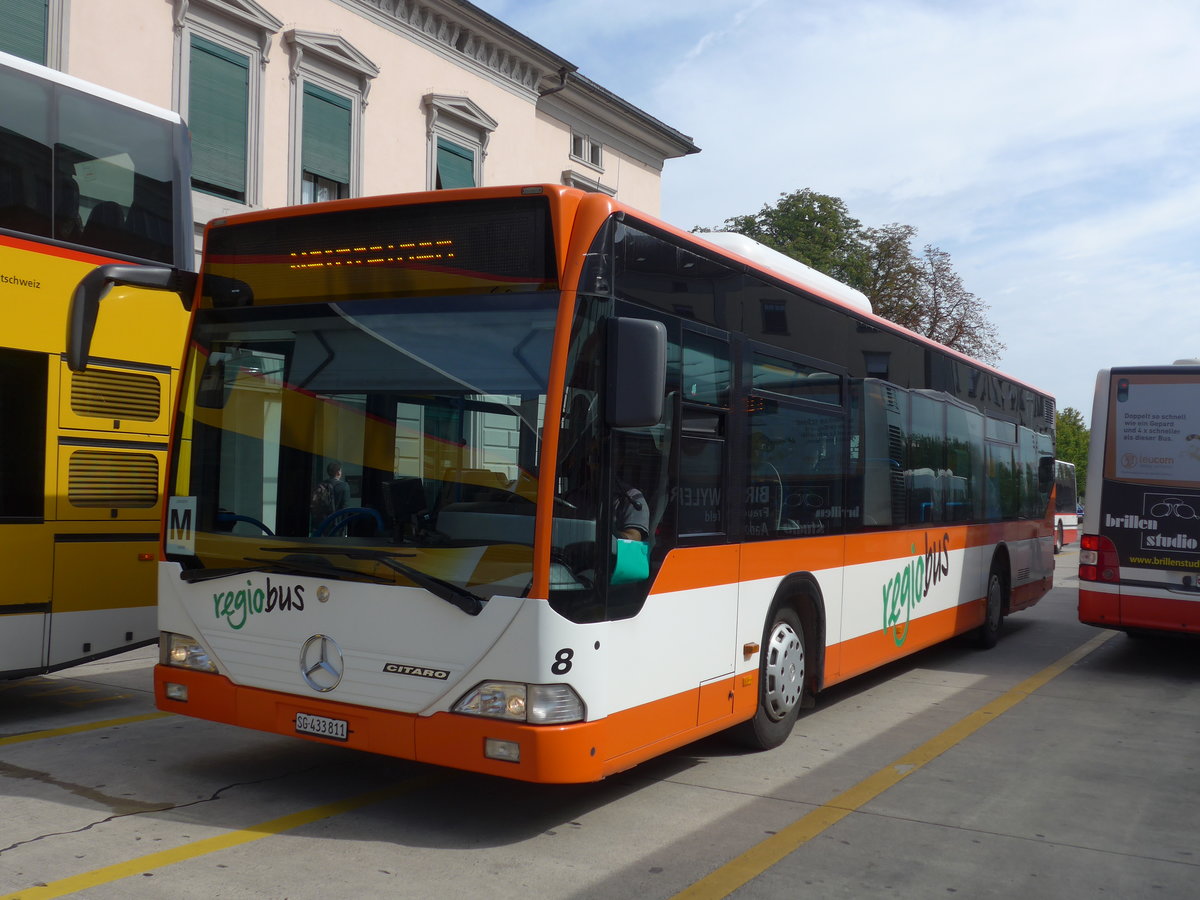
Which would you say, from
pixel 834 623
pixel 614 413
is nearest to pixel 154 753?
pixel 614 413

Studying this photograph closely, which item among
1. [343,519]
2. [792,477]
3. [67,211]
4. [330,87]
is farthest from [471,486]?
[330,87]

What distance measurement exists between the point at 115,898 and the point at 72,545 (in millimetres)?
3957

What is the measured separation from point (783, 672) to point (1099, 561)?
17.9 ft

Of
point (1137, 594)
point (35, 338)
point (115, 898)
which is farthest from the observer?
point (1137, 594)

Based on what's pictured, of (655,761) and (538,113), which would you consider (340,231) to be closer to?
(655,761)

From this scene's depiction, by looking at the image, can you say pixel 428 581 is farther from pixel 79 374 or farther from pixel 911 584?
pixel 911 584

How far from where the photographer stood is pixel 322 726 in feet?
17.3

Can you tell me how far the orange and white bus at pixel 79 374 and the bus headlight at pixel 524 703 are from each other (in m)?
4.01

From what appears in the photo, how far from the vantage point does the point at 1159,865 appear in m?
5.14

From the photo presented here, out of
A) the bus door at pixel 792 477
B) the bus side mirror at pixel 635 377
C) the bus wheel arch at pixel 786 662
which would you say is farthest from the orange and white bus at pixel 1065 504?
the bus side mirror at pixel 635 377

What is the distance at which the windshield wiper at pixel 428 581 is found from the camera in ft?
16.1

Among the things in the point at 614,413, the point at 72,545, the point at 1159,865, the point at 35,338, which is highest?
the point at 35,338

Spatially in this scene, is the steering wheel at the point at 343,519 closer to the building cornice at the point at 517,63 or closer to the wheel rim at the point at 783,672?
the wheel rim at the point at 783,672

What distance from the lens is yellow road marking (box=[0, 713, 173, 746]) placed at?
7016 mm
